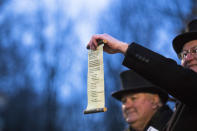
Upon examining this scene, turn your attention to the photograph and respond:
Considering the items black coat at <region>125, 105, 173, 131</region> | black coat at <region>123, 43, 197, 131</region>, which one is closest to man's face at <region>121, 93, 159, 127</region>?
black coat at <region>125, 105, 173, 131</region>

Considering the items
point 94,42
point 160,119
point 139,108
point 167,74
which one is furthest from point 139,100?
point 167,74

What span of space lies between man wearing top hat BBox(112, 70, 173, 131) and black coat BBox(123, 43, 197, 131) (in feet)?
5.41

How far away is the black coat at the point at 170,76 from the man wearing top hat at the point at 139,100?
1.65 meters

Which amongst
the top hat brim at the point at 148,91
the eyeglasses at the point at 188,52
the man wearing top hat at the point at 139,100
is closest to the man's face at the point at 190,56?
the eyeglasses at the point at 188,52

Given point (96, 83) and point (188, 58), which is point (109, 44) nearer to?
point (96, 83)

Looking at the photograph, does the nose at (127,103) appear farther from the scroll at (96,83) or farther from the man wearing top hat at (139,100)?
the scroll at (96,83)

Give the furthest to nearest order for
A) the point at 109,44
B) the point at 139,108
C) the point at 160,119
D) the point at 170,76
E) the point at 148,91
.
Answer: the point at 148,91 → the point at 139,108 → the point at 160,119 → the point at 109,44 → the point at 170,76

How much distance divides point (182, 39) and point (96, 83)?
3.20 ft

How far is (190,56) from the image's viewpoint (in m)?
2.58

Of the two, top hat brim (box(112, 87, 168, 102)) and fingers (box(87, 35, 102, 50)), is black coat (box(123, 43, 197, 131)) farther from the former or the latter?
top hat brim (box(112, 87, 168, 102))

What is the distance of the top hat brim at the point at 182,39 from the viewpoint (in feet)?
8.81

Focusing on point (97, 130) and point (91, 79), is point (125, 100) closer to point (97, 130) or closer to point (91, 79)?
point (91, 79)

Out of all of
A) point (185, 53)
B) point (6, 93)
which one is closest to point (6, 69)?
point (6, 93)

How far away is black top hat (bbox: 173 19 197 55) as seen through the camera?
2.68 metres
